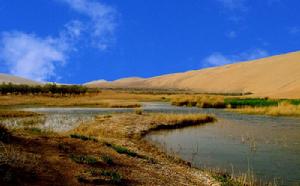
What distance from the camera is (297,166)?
15336 mm

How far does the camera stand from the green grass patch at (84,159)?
38.4ft

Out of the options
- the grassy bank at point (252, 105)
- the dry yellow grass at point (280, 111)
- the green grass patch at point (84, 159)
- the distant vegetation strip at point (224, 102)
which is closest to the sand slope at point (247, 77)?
the distant vegetation strip at point (224, 102)

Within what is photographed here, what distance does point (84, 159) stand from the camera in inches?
472

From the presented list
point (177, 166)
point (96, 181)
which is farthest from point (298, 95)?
point (96, 181)

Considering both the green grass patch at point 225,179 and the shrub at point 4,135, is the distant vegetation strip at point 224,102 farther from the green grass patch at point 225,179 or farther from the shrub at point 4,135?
the shrub at point 4,135

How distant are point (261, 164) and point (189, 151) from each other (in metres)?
4.09

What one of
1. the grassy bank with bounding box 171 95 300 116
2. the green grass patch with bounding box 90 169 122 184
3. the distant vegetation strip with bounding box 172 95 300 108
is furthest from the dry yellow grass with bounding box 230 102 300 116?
the green grass patch with bounding box 90 169 122 184

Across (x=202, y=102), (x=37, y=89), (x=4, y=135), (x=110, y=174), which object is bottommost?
(x=110, y=174)

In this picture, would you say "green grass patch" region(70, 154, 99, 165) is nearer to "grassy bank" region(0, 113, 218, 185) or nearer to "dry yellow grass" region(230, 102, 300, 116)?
"grassy bank" region(0, 113, 218, 185)

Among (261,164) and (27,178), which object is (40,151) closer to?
(27,178)

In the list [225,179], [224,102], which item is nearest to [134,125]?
[225,179]

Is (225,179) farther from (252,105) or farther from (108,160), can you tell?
(252,105)

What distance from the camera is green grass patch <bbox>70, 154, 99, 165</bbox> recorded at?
1170cm

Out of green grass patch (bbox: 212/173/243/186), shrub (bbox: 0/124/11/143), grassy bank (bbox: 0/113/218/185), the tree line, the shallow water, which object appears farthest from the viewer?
the tree line
